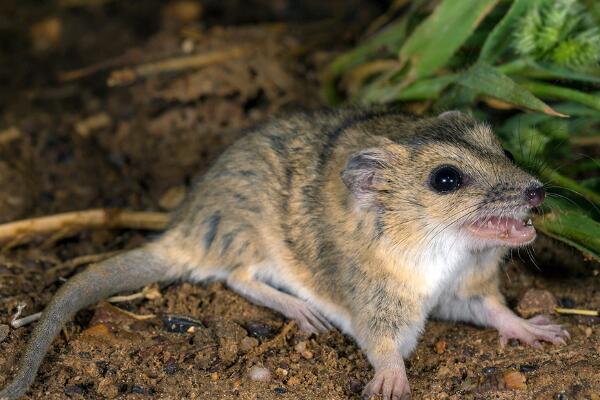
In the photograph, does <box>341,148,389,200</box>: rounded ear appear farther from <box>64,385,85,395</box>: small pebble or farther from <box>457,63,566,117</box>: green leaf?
<box>64,385,85,395</box>: small pebble

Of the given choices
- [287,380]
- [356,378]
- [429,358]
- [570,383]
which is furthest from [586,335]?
[287,380]

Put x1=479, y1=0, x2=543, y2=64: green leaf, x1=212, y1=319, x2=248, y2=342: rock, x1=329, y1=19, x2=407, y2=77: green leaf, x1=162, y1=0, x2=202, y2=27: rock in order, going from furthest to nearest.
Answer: x1=162, y1=0, x2=202, y2=27: rock → x1=329, y1=19, x2=407, y2=77: green leaf → x1=479, y1=0, x2=543, y2=64: green leaf → x1=212, y1=319, x2=248, y2=342: rock

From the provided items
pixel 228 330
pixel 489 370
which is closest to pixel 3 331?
pixel 228 330

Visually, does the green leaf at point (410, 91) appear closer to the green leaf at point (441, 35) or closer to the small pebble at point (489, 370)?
the green leaf at point (441, 35)

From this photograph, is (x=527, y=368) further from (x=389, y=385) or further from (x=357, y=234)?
(x=357, y=234)

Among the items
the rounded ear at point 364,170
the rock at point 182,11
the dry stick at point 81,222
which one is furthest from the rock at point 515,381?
the rock at point 182,11

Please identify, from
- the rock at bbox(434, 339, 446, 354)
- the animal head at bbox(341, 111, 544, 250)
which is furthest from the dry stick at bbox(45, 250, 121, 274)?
the rock at bbox(434, 339, 446, 354)
